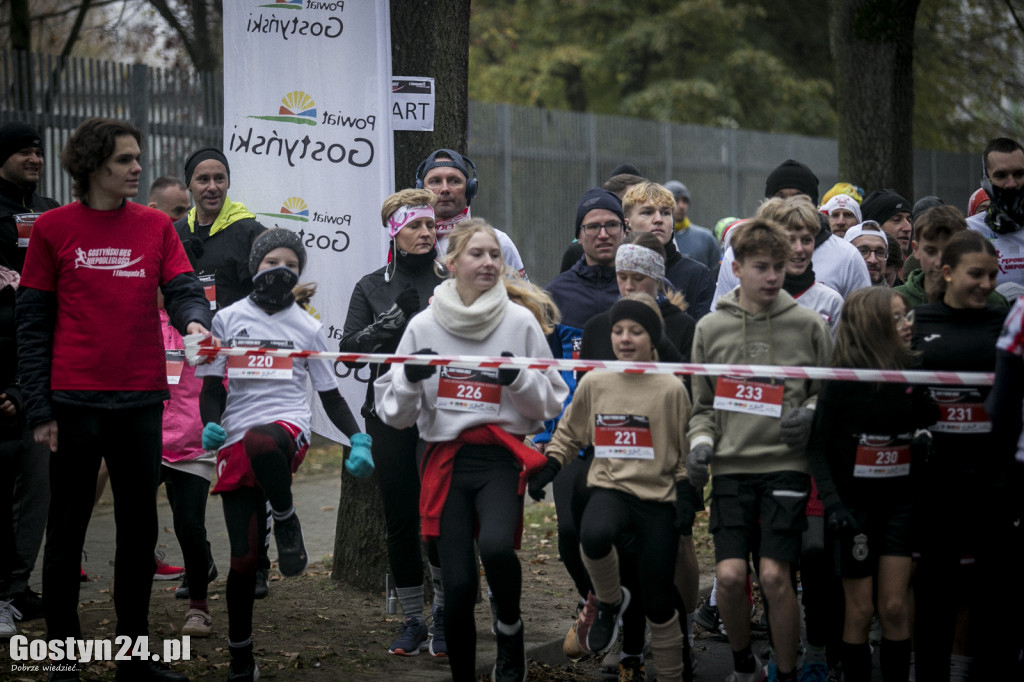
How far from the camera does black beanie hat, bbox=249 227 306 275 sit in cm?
595

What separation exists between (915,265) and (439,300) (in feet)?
11.0

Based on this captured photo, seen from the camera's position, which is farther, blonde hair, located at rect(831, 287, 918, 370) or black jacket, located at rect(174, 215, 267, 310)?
black jacket, located at rect(174, 215, 267, 310)

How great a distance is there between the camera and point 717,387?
5434 millimetres

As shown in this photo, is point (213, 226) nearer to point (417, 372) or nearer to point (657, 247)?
point (417, 372)

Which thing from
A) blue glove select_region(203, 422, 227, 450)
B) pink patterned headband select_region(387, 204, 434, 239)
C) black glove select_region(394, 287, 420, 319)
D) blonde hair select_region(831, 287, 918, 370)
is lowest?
blue glove select_region(203, 422, 227, 450)

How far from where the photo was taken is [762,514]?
213 inches

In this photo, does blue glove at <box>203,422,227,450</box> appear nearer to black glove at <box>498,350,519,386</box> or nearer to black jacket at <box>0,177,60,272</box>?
black glove at <box>498,350,519,386</box>

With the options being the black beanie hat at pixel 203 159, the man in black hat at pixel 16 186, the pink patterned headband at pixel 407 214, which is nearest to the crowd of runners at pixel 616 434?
the pink patterned headband at pixel 407 214

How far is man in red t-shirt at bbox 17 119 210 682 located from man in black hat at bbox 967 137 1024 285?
175 inches

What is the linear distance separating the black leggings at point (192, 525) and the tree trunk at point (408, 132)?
98 centimetres

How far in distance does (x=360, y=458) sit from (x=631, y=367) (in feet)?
4.24

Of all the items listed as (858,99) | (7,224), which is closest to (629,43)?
(858,99)

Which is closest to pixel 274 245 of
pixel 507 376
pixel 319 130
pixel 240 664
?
pixel 507 376

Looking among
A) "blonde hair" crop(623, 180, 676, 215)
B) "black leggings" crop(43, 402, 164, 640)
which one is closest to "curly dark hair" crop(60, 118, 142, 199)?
"black leggings" crop(43, 402, 164, 640)
